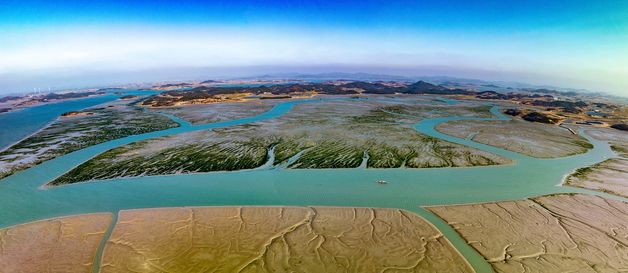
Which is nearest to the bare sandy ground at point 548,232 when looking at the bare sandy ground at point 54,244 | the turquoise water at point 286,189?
the turquoise water at point 286,189

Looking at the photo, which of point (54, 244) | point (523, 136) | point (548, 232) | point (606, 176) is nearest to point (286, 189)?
point (54, 244)

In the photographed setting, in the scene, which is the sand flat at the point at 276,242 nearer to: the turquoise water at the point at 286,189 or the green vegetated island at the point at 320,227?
the green vegetated island at the point at 320,227

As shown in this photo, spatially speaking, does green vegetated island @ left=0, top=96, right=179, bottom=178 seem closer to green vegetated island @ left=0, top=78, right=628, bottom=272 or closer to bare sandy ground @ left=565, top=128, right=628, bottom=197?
green vegetated island @ left=0, top=78, right=628, bottom=272

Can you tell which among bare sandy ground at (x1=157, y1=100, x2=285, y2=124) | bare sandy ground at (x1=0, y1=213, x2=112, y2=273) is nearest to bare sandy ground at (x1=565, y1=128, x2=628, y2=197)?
bare sandy ground at (x1=0, y1=213, x2=112, y2=273)

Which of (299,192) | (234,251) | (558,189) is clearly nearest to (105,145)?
(299,192)

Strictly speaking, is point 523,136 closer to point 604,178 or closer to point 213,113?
point 604,178

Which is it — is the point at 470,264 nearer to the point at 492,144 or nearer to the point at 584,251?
the point at 584,251
